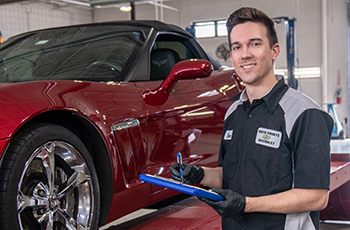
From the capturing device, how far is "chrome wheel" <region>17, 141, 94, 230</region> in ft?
5.59

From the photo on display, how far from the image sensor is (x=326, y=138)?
124cm

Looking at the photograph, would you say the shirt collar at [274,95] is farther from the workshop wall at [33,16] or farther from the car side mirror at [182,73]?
the workshop wall at [33,16]

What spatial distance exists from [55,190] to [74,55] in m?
1.10

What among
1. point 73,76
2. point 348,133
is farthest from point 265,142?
point 348,133

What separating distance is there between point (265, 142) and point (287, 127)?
3.3 inches

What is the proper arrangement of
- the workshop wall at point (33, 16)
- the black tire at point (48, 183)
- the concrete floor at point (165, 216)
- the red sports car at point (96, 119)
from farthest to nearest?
the workshop wall at point (33, 16) → the concrete floor at point (165, 216) → the red sports car at point (96, 119) → the black tire at point (48, 183)

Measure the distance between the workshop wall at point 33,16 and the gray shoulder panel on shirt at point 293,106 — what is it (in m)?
11.8

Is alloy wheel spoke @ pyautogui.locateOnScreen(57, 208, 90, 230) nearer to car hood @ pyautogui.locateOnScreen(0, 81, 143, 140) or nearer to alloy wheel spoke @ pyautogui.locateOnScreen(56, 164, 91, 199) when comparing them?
alloy wheel spoke @ pyautogui.locateOnScreen(56, 164, 91, 199)

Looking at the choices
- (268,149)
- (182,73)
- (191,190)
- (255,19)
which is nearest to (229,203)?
(191,190)

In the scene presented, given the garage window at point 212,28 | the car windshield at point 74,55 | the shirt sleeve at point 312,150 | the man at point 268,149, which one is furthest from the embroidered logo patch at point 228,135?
the garage window at point 212,28

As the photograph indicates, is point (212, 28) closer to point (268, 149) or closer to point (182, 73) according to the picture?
point (182, 73)

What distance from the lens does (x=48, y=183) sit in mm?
1764

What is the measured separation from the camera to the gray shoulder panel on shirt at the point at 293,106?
1.27 metres

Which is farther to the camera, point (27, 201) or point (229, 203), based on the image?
point (27, 201)
